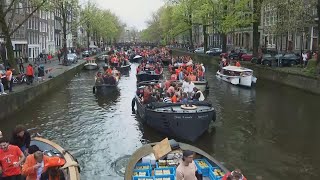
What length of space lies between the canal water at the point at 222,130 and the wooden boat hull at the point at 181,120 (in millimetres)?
723

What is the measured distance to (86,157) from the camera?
15.5 m

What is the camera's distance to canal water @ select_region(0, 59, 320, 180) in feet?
47.6

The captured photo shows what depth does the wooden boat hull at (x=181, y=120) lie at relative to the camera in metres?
16.5

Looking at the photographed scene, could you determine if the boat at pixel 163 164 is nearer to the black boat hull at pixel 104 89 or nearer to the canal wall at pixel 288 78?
the black boat hull at pixel 104 89

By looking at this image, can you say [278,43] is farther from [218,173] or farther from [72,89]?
[218,173]

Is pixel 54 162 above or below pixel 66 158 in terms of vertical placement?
above

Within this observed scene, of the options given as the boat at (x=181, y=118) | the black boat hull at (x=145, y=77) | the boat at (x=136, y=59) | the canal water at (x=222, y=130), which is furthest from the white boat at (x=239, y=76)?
the boat at (x=136, y=59)

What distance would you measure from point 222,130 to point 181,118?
379cm

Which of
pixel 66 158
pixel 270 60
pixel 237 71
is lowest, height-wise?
pixel 66 158

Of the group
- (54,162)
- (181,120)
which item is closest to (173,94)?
(181,120)

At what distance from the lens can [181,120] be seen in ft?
53.9

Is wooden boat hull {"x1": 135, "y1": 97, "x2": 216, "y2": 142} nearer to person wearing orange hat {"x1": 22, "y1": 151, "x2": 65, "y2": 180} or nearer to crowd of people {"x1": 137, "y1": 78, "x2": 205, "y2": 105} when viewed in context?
crowd of people {"x1": 137, "y1": 78, "x2": 205, "y2": 105}

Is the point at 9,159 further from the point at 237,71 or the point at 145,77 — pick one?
the point at 237,71

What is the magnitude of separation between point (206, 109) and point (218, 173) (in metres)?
6.90
